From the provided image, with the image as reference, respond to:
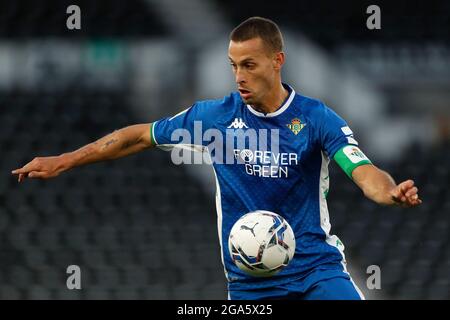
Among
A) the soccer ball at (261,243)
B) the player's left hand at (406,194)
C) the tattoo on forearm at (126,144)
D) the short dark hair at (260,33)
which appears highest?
the short dark hair at (260,33)

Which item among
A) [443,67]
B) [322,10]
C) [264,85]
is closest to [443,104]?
[443,67]

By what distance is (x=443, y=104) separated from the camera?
886cm

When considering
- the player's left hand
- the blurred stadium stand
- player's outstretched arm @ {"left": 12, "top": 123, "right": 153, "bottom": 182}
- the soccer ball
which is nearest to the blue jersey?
the soccer ball

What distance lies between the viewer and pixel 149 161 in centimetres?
886

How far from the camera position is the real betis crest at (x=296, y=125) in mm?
4684

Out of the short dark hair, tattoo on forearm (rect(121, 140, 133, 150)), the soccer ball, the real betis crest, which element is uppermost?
the short dark hair

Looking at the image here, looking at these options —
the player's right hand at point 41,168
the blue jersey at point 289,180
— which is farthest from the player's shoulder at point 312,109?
the player's right hand at point 41,168

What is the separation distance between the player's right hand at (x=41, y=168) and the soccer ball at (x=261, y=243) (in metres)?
0.91

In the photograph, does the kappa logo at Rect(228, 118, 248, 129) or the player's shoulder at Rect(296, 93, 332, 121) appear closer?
the player's shoulder at Rect(296, 93, 332, 121)

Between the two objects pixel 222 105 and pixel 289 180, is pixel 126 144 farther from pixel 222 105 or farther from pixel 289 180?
pixel 289 180

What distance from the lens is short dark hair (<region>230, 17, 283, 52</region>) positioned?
4672 mm

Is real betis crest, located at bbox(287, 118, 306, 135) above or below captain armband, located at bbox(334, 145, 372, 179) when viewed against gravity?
above

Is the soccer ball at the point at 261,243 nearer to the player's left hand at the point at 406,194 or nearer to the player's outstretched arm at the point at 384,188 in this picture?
the player's outstretched arm at the point at 384,188

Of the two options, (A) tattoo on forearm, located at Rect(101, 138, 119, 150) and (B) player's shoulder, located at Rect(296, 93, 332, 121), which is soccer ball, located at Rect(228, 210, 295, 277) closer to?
(B) player's shoulder, located at Rect(296, 93, 332, 121)
